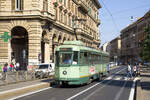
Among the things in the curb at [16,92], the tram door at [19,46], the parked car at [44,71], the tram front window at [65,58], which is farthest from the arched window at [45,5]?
the curb at [16,92]

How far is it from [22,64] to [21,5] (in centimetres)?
904

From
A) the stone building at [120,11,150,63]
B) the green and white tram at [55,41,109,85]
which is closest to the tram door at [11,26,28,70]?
the green and white tram at [55,41,109,85]

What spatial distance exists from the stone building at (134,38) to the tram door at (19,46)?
56911 mm

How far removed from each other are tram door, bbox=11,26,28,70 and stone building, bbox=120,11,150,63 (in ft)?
187

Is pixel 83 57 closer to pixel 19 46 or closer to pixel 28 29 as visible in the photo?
pixel 28 29

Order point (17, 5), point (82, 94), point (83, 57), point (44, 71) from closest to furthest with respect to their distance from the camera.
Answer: point (82, 94)
point (83, 57)
point (44, 71)
point (17, 5)

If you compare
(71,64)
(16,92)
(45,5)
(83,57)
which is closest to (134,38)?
(45,5)

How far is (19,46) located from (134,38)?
7882cm

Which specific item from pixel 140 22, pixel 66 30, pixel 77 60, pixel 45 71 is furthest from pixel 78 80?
pixel 140 22

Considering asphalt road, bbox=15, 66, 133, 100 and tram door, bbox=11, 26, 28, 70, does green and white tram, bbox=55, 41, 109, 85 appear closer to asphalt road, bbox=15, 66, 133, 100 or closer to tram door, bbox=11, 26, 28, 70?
asphalt road, bbox=15, 66, 133, 100

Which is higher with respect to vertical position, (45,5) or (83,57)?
(45,5)

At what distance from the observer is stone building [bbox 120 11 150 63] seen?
312 feet

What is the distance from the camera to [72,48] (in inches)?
671

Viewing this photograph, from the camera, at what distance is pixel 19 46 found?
40.0m
